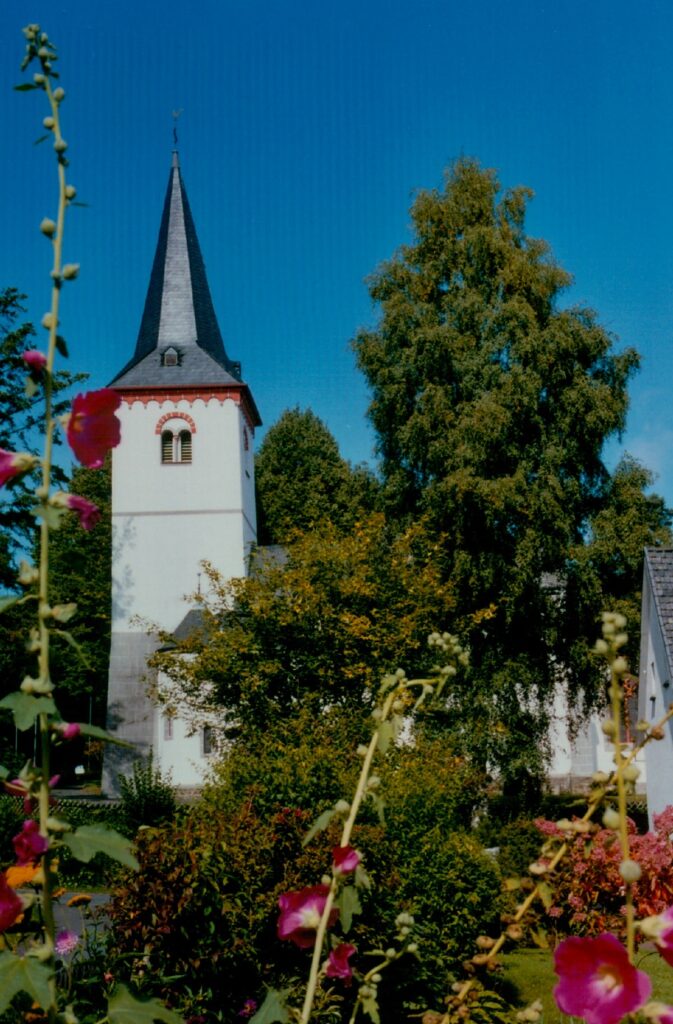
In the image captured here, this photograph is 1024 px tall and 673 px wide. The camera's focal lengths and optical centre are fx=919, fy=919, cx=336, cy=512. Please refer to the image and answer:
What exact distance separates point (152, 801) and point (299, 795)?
10696 millimetres

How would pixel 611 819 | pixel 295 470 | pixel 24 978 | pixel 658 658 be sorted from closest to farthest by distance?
1. pixel 611 819
2. pixel 24 978
3. pixel 658 658
4. pixel 295 470

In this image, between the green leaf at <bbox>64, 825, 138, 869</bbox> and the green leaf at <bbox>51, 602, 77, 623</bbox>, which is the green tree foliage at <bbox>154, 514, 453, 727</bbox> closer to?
the green leaf at <bbox>64, 825, 138, 869</bbox>

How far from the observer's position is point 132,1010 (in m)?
1.51

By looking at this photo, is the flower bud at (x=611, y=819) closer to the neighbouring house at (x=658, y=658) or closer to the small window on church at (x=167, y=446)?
the neighbouring house at (x=658, y=658)

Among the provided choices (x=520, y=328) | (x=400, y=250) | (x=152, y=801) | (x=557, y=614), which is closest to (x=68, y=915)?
(x=152, y=801)

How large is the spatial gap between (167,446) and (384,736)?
103 feet

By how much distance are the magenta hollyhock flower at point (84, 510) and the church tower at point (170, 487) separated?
28738 millimetres

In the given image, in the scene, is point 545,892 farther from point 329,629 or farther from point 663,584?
point 329,629

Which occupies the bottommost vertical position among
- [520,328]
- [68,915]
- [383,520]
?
[68,915]

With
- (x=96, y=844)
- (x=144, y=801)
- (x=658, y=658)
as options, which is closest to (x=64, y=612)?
(x=96, y=844)

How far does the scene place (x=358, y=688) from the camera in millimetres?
19234

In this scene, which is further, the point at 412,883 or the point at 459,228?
the point at 459,228

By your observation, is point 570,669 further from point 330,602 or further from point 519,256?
point 519,256

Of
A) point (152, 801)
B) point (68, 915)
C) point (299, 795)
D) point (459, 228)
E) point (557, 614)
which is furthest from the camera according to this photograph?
point (459, 228)
